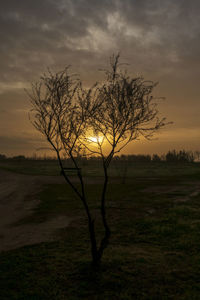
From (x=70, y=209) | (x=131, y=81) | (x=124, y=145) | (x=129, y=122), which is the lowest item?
(x=70, y=209)

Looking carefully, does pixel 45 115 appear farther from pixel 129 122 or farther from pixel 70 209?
pixel 70 209

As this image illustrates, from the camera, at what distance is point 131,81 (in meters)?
8.08

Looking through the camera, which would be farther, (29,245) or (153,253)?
(29,245)

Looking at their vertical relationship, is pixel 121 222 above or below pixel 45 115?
below

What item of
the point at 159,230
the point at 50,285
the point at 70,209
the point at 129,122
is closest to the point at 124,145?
the point at 129,122

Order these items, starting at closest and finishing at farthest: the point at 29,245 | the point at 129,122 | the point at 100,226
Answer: the point at 129,122 < the point at 29,245 < the point at 100,226

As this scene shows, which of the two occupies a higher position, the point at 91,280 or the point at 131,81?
the point at 131,81

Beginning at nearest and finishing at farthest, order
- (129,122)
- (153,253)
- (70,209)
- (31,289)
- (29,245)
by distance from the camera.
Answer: (31,289) → (129,122) → (153,253) → (29,245) → (70,209)

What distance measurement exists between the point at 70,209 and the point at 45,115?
15.9m

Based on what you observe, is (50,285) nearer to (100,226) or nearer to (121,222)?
(100,226)

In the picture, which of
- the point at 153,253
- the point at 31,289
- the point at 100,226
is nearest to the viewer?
the point at 31,289

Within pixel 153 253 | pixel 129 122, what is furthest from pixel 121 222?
pixel 129 122

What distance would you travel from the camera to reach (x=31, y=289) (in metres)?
7.70

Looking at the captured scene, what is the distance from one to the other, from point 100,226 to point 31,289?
28.4 feet
